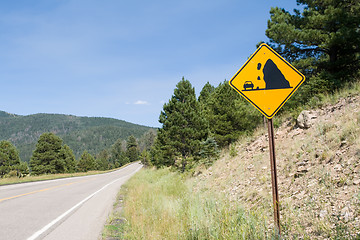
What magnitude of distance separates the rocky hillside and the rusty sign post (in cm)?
178

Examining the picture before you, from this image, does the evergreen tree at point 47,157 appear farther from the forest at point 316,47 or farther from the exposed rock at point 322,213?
the exposed rock at point 322,213

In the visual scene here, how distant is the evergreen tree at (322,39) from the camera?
11211 millimetres

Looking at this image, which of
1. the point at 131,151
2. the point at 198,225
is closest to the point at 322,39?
the point at 198,225

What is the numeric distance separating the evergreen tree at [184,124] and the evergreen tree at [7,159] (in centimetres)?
3841

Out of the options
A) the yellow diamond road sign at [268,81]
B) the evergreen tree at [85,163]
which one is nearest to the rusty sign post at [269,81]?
the yellow diamond road sign at [268,81]

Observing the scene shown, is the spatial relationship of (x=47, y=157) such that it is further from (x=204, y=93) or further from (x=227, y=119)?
(x=227, y=119)

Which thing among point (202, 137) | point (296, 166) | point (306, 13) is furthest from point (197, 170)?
point (306, 13)

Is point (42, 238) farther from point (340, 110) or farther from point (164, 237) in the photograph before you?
Answer: point (340, 110)

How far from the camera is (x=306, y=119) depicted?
28.9 feet

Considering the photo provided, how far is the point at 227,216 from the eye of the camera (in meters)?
4.13

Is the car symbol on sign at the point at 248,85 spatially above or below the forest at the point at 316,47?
below

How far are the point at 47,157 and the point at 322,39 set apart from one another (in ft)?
173

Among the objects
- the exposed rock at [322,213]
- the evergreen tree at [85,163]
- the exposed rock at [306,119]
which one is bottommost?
the evergreen tree at [85,163]

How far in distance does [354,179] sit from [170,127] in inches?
561
